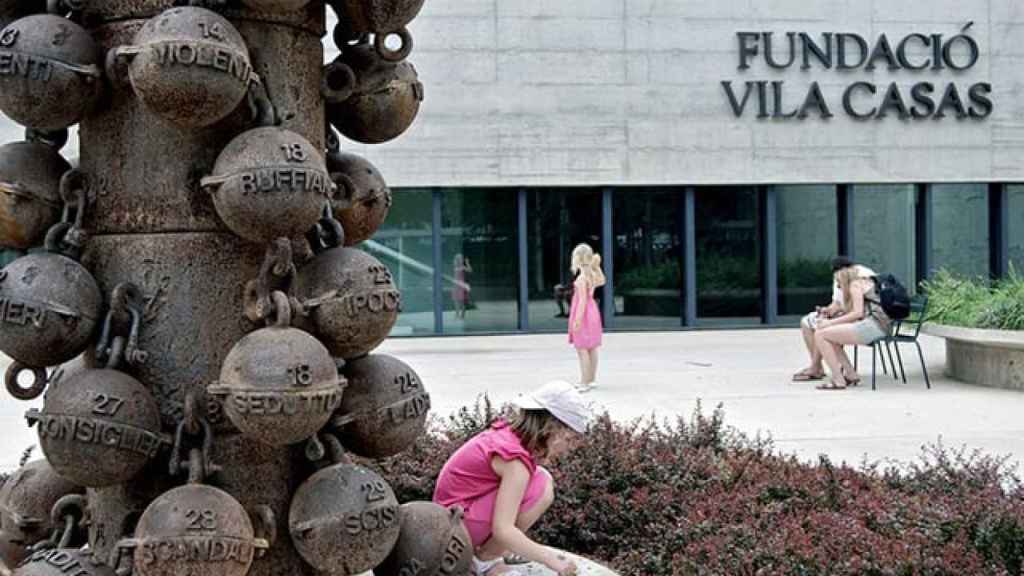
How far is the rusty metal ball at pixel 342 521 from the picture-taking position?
2602 mm

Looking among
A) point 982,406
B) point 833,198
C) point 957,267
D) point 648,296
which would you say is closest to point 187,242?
point 982,406

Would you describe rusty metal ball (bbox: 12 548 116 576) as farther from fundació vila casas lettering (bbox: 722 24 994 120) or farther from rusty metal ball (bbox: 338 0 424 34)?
fundació vila casas lettering (bbox: 722 24 994 120)

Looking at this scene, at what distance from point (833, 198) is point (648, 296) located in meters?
4.54

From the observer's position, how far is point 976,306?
1362cm

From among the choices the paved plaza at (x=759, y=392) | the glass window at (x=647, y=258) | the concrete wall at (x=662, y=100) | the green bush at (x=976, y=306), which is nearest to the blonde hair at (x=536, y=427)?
the paved plaza at (x=759, y=392)

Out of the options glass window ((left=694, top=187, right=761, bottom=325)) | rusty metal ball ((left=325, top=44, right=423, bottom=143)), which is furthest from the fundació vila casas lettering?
rusty metal ball ((left=325, top=44, right=423, bottom=143))

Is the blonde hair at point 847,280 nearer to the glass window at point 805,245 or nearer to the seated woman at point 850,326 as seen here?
the seated woman at point 850,326

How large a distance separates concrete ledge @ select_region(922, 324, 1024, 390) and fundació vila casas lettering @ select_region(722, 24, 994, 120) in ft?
30.1

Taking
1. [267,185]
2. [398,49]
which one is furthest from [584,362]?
[267,185]

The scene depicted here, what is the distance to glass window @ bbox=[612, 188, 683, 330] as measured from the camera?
71.6ft

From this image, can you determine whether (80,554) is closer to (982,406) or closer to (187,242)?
(187,242)

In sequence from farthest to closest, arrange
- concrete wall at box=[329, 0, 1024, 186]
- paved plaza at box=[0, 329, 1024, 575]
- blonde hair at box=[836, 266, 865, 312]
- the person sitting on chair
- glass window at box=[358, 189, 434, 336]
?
glass window at box=[358, 189, 434, 336] < concrete wall at box=[329, 0, 1024, 186] < the person sitting on chair < blonde hair at box=[836, 266, 865, 312] < paved plaza at box=[0, 329, 1024, 575]

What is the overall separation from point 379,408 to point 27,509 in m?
1.07

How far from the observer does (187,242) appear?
2732mm
